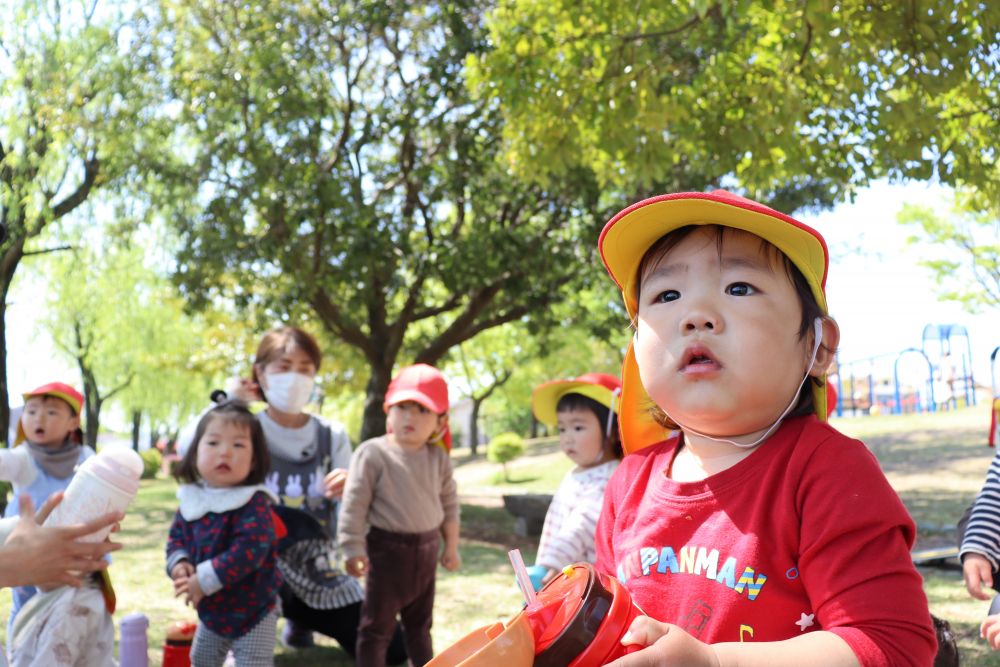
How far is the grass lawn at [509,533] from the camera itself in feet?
17.5

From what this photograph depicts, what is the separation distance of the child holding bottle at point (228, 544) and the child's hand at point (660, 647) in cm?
284

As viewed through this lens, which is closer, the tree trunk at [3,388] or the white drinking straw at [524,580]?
the white drinking straw at [524,580]

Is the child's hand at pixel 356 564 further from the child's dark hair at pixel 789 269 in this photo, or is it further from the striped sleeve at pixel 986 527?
the child's dark hair at pixel 789 269

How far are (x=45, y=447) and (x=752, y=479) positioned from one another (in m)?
4.31

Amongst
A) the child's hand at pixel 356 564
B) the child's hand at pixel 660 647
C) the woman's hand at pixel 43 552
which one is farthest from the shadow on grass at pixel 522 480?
the child's hand at pixel 660 647

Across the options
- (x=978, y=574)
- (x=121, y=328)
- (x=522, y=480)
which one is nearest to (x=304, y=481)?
(x=978, y=574)

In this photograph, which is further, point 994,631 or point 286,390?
point 286,390

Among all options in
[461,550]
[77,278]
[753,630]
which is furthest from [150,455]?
[753,630]

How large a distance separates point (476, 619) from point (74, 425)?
2.72 metres

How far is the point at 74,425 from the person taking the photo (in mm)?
4883

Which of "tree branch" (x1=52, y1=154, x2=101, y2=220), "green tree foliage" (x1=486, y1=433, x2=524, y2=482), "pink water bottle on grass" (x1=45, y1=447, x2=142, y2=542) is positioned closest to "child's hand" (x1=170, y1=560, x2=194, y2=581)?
"pink water bottle on grass" (x1=45, y1=447, x2=142, y2=542)

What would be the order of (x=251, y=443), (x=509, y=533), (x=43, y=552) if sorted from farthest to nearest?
1. (x=509, y=533)
2. (x=251, y=443)
3. (x=43, y=552)

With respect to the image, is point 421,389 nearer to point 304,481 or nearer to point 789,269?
A: point 304,481

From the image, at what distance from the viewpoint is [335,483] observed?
4688 mm
